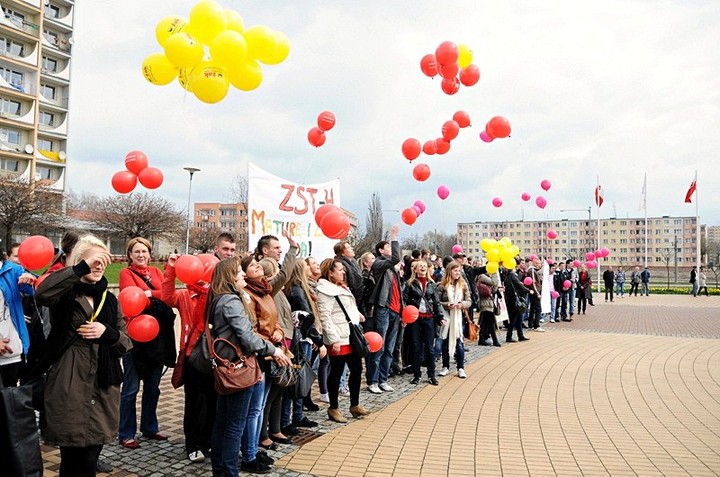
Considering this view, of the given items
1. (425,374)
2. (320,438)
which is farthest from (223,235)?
(425,374)

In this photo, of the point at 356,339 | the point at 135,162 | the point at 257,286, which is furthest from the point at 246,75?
the point at 356,339

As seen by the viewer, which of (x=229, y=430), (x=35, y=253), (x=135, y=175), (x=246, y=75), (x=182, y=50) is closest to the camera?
(x=229, y=430)

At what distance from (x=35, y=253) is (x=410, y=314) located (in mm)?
4818

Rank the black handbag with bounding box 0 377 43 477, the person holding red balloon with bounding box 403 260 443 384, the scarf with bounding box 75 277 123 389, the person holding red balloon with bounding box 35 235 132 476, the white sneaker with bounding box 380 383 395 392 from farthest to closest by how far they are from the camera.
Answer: the person holding red balloon with bounding box 403 260 443 384 → the white sneaker with bounding box 380 383 395 392 → the scarf with bounding box 75 277 123 389 → the person holding red balloon with bounding box 35 235 132 476 → the black handbag with bounding box 0 377 43 477

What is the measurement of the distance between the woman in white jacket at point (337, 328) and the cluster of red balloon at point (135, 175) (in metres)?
2.28

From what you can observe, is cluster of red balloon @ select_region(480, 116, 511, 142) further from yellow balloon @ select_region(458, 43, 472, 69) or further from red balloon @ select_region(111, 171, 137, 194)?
red balloon @ select_region(111, 171, 137, 194)

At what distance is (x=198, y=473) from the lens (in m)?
4.49

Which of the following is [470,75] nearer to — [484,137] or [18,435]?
[484,137]

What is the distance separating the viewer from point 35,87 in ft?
155

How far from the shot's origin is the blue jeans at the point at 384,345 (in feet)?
24.5

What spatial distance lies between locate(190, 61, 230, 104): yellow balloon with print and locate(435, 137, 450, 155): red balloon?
6334 millimetres

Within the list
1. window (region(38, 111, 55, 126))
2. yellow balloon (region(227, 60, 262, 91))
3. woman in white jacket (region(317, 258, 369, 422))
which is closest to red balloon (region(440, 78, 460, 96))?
yellow balloon (region(227, 60, 262, 91))

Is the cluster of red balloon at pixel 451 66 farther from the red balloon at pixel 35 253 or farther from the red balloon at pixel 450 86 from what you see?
the red balloon at pixel 35 253

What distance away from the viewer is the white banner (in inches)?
300
